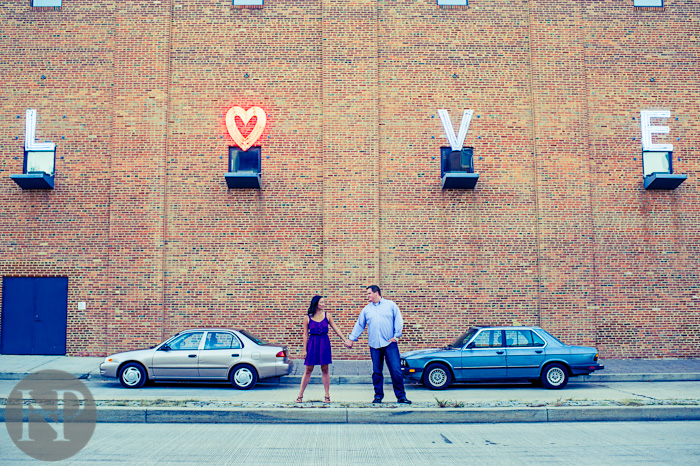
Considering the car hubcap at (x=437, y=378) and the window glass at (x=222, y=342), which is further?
the window glass at (x=222, y=342)

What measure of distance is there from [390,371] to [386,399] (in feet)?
2.42

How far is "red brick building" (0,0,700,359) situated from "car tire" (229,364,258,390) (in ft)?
11.8

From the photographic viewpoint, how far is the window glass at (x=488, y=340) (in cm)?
1184

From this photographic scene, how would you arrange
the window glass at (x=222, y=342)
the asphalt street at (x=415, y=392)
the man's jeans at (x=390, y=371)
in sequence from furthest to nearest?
the window glass at (x=222, y=342) < the asphalt street at (x=415, y=392) < the man's jeans at (x=390, y=371)

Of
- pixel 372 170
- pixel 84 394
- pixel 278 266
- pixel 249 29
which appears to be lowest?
pixel 84 394

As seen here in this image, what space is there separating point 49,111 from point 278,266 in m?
7.74

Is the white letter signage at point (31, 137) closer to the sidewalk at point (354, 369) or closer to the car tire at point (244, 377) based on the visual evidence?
the sidewalk at point (354, 369)

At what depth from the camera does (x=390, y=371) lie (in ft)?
30.5

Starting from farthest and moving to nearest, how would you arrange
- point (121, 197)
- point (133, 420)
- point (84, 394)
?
1. point (121, 197)
2. point (84, 394)
3. point (133, 420)

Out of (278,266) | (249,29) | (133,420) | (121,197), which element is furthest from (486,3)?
(133,420)

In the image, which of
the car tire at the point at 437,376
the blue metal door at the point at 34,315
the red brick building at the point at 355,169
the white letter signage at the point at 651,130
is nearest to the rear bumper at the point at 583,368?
the car tire at the point at 437,376

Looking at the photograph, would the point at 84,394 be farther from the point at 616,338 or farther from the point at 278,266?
the point at 616,338

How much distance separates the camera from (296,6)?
1617 cm

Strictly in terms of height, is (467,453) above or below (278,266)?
below
